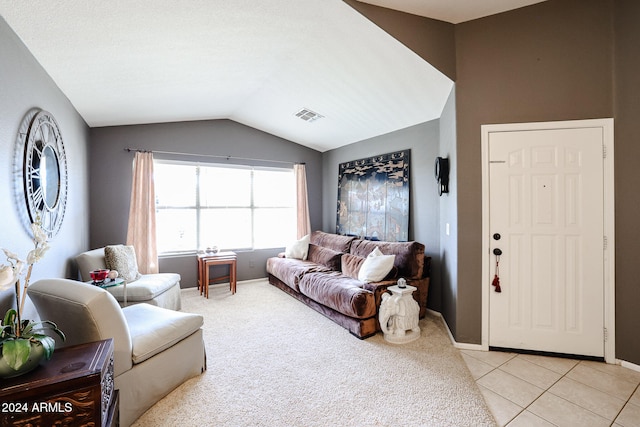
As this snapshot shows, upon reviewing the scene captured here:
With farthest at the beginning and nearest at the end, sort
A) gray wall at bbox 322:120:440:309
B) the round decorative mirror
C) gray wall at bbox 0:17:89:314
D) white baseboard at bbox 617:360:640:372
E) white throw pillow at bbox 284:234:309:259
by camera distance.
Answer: white throw pillow at bbox 284:234:309:259, gray wall at bbox 322:120:440:309, white baseboard at bbox 617:360:640:372, the round decorative mirror, gray wall at bbox 0:17:89:314

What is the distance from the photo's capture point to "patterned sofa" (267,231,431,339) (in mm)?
2927

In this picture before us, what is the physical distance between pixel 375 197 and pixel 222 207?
8.43 ft

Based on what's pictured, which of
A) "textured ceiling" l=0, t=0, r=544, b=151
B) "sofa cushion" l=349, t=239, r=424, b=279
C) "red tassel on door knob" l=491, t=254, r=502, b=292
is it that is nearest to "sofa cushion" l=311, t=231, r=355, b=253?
"sofa cushion" l=349, t=239, r=424, b=279

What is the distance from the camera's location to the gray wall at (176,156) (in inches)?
157

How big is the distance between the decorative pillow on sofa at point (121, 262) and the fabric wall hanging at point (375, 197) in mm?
3117

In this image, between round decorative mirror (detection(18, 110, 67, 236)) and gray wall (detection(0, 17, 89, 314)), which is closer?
gray wall (detection(0, 17, 89, 314))

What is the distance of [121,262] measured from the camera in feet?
11.1

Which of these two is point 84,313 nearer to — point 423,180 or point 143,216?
point 143,216

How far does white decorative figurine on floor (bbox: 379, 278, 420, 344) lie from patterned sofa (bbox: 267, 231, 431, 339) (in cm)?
13

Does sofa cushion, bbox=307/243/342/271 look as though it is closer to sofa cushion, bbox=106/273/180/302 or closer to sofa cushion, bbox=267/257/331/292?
sofa cushion, bbox=267/257/331/292

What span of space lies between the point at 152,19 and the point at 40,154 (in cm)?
135

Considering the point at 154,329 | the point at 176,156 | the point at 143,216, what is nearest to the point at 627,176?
the point at 154,329

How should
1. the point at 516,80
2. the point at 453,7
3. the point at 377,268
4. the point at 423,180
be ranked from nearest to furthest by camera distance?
the point at 453,7 < the point at 516,80 < the point at 377,268 < the point at 423,180

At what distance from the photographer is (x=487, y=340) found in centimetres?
262
